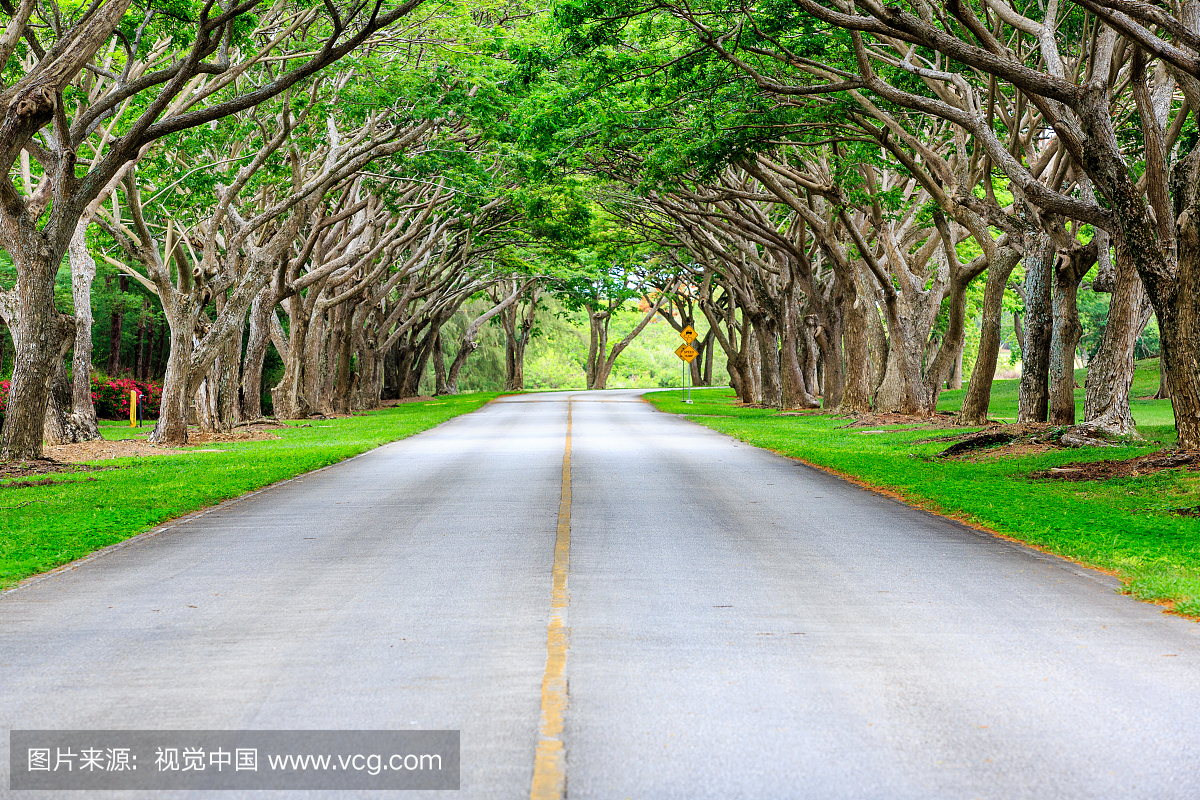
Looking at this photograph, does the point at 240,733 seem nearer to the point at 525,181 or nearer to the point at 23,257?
the point at 23,257

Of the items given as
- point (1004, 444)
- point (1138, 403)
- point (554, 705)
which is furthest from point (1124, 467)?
point (1138, 403)

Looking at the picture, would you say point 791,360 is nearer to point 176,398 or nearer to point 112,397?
point 176,398

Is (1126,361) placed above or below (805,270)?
below

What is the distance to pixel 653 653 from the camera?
246 inches

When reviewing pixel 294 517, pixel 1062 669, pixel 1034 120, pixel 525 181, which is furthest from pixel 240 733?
pixel 525 181

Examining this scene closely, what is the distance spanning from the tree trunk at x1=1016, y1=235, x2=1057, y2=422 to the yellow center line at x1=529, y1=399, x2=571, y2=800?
47.6 ft

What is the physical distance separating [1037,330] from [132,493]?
15.7 m

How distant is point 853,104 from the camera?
2053cm

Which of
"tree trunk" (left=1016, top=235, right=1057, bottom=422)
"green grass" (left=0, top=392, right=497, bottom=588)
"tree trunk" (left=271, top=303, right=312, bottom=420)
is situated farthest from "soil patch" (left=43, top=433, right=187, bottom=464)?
"tree trunk" (left=1016, top=235, right=1057, bottom=422)

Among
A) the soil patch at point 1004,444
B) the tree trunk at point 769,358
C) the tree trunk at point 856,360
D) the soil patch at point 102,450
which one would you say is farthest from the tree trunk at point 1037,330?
the tree trunk at point 769,358

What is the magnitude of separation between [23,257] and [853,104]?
14.1m

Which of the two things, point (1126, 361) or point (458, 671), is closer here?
point (458, 671)

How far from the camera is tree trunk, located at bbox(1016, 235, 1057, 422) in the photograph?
2055 cm

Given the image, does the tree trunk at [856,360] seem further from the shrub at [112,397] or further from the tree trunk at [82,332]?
the shrub at [112,397]
